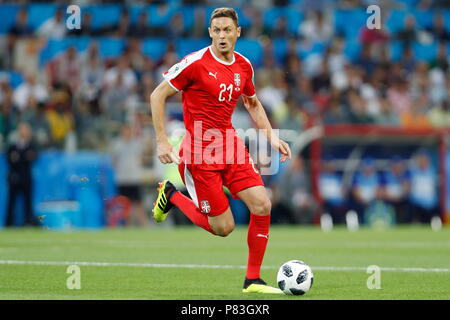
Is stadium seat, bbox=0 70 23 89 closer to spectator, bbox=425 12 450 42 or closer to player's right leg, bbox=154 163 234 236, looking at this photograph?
spectator, bbox=425 12 450 42

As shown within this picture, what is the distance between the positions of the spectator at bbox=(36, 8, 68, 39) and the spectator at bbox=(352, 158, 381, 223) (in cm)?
739

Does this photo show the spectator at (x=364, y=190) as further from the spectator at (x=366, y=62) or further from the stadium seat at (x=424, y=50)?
the stadium seat at (x=424, y=50)

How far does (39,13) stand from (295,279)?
51.7 ft

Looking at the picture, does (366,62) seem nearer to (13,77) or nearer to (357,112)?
(357,112)

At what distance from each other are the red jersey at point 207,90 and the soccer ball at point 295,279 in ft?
4.48

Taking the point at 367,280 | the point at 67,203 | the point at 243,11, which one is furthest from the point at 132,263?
the point at 243,11

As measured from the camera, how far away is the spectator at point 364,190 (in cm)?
1998

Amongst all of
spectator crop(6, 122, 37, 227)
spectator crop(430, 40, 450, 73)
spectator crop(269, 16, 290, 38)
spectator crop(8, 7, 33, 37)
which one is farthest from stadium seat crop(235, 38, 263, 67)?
spectator crop(6, 122, 37, 227)

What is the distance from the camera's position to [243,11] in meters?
23.5

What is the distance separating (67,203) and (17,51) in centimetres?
440

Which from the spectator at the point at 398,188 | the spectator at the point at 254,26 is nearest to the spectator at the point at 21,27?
the spectator at the point at 254,26

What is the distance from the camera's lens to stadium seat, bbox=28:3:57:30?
22141mm

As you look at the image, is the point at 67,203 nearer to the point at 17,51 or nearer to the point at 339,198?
the point at 17,51

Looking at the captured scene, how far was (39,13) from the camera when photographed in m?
22.3
